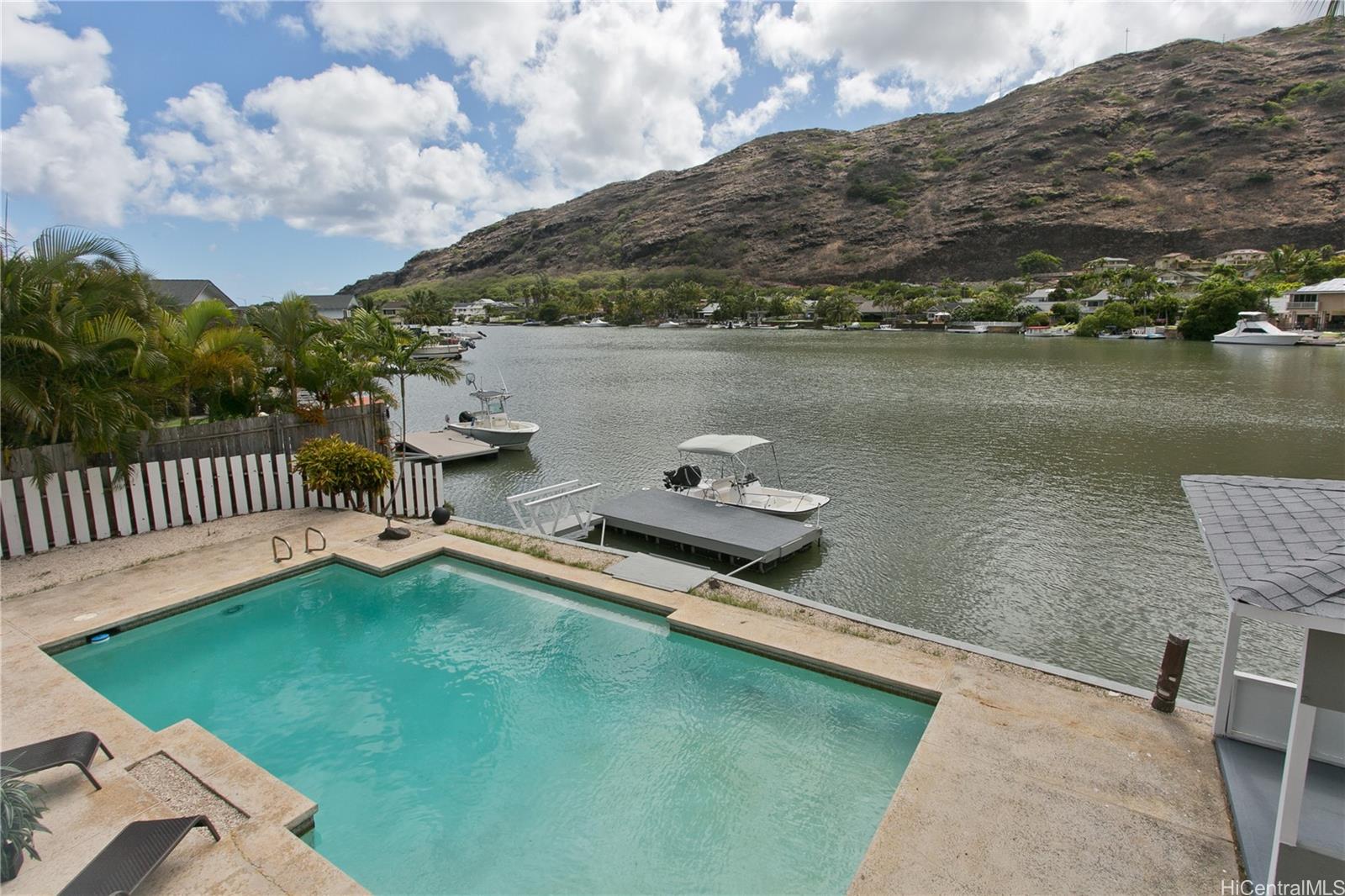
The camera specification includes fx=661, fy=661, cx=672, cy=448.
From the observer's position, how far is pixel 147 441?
447 inches

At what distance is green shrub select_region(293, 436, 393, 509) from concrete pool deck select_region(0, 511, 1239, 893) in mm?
4369

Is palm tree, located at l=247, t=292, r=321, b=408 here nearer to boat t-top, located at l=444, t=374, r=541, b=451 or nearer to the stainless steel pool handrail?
the stainless steel pool handrail

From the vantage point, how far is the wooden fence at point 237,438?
10258mm

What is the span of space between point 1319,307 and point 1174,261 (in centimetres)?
4092

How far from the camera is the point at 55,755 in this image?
4.98 metres

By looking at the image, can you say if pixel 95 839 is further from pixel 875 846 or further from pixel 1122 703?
pixel 1122 703

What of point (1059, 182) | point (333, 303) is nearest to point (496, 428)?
point (333, 303)

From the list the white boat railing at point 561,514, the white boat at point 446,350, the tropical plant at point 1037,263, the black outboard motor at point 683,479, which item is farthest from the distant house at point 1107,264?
the white boat railing at point 561,514

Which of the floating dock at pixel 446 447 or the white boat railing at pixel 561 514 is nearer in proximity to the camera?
the white boat railing at pixel 561 514

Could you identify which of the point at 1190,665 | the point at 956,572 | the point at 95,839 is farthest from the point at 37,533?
the point at 1190,665

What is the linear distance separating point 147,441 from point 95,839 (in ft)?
28.9

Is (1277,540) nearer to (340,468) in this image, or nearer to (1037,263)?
(340,468)

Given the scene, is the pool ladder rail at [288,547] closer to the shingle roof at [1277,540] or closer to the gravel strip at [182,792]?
the gravel strip at [182,792]

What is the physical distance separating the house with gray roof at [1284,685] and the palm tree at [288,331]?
52.2ft
